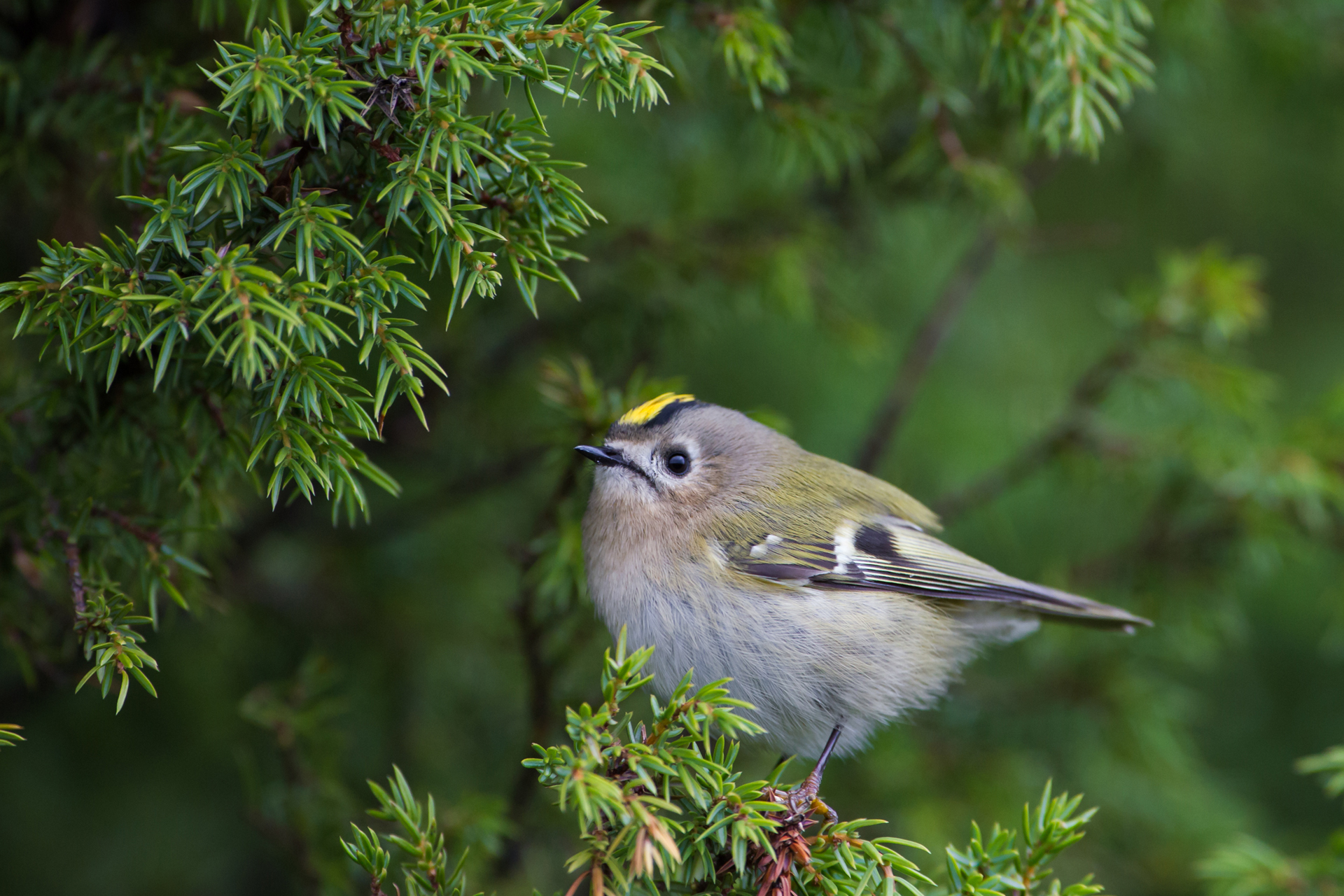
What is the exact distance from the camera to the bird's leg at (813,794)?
154cm

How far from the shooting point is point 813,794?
169cm

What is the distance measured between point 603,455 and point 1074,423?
1.28m

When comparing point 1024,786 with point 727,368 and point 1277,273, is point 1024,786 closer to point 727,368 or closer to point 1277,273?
point 727,368

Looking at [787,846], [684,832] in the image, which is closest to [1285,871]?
[787,846]

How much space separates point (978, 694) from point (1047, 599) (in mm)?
890

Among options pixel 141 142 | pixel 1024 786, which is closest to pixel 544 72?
pixel 141 142

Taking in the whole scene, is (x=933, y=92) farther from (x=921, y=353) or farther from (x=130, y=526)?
(x=130, y=526)

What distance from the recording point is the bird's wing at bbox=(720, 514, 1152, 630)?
6.07ft

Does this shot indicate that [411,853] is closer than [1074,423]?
Yes

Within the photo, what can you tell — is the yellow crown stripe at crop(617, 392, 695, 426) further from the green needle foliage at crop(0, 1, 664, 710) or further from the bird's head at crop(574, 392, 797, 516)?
the green needle foliage at crop(0, 1, 664, 710)

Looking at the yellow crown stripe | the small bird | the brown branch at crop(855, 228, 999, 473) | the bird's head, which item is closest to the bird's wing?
the small bird

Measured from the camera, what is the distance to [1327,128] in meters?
3.04

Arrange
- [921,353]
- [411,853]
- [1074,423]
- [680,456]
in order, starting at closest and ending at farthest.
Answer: [411,853]
[680,456]
[1074,423]
[921,353]

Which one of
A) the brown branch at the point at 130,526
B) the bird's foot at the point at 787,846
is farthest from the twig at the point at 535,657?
the brown branch at the point at 130,526
